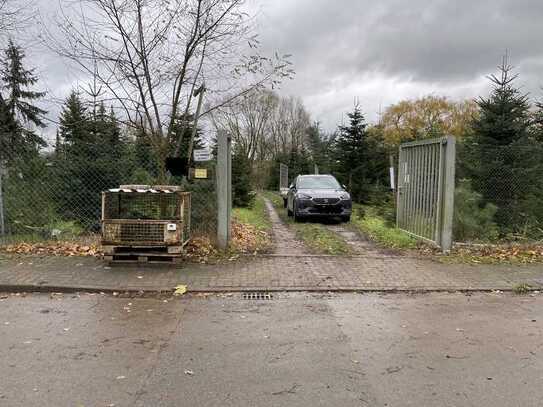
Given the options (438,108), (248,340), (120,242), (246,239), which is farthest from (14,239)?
(438,108)

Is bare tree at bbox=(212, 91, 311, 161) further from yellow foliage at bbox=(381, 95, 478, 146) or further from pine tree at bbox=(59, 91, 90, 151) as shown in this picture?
pine tree at bbox=(59, 91, 90, 151)

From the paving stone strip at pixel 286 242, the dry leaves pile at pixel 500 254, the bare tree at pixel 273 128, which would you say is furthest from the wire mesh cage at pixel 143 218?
the bare tree at pixel 273 128

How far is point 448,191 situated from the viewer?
841 centimetres

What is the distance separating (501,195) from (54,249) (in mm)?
10344

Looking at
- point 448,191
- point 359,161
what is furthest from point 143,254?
point 359,161

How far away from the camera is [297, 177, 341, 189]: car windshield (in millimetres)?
14609

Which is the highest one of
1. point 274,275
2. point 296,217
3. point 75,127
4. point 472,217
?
point 75,127

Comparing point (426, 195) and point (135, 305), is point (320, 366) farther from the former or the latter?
point (426, 195)

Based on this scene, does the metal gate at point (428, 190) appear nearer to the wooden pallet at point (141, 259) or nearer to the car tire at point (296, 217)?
the car tire at point (296, 217)

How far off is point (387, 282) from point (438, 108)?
198ft

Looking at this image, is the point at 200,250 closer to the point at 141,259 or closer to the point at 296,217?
the point at 141,259

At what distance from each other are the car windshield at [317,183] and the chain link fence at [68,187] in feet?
19.0

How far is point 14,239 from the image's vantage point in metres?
8.92

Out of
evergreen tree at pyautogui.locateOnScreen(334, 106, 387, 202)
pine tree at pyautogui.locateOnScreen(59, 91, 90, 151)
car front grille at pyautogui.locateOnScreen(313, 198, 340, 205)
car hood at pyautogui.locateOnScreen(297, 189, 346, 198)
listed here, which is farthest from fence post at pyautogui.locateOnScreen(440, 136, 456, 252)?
evergreen tree at pyautogui.locateOnScreen(334, 106, 387, 202)
